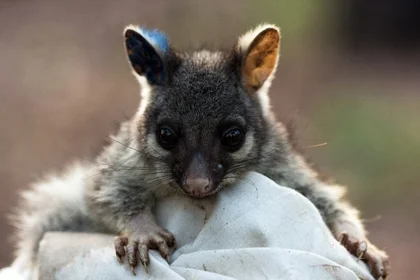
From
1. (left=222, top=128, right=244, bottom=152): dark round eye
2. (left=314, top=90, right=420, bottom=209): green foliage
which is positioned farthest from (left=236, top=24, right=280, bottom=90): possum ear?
(left=314, top=90, right=420, bottom=209): green foliage

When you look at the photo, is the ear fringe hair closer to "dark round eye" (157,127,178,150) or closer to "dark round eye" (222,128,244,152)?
"dark round eye" (222,128,244,152)

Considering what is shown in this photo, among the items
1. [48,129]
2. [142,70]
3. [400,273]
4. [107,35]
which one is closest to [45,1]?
[107,35]

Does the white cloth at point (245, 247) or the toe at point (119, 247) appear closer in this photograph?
the white cloth at point (245, 247)

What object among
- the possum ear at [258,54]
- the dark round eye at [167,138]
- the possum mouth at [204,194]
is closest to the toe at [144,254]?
the possum mouth at [204,194]

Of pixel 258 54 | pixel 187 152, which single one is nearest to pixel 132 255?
pixel 187 152

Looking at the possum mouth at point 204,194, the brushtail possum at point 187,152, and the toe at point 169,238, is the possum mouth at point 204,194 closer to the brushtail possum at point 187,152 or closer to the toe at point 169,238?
the brushtail possum at point 187,152

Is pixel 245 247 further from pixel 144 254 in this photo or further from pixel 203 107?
pixel 203 107
